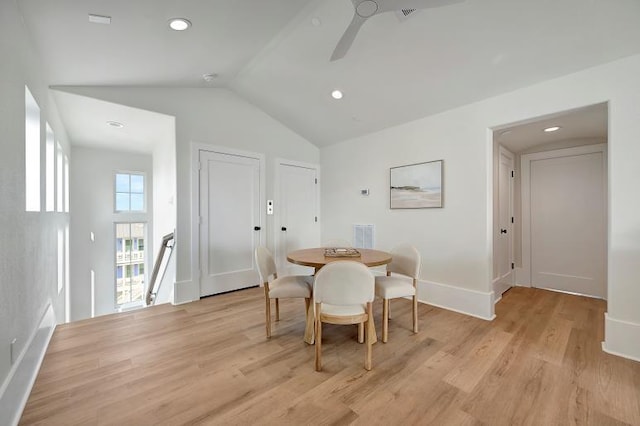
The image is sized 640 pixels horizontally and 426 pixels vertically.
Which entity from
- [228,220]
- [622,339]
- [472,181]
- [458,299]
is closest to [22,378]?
[228,220]

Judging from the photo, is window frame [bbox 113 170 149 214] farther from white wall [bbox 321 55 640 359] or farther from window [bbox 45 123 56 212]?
white wall [bbox 321 55 640 359]

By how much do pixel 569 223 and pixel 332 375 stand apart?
161 inches

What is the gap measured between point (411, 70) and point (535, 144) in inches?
100

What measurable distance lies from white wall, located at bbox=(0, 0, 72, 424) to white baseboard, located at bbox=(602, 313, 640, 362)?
4031 millimetres

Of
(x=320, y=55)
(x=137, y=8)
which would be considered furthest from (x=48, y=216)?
(x=320, y=55)

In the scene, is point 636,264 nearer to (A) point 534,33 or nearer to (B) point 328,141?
(A) point 534,33

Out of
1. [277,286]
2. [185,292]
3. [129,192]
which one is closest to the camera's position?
[277,286]

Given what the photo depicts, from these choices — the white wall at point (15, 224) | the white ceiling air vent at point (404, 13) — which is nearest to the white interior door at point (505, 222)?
the white ceiling air vent at point (404, 13)

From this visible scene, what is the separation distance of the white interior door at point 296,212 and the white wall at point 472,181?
230mm

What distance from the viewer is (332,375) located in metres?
1.83

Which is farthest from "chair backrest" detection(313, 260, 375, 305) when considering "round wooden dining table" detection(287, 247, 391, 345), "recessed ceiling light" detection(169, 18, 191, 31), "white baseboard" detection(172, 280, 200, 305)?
"white baseboard" detection(172, 280, 200, 305)

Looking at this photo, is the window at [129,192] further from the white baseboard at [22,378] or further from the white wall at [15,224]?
the white baseboard at [22,378]

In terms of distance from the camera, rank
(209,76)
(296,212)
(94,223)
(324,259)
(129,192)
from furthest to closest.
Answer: (129,192)
(94,223)
(296,212)
(209,76)
(324,259)

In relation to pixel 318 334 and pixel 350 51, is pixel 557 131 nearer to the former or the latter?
pixel 350 51
